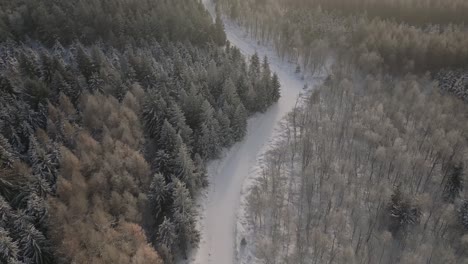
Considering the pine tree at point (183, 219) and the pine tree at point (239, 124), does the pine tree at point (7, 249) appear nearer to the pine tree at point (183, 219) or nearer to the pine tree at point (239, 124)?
the pine tree at point (183, 219)

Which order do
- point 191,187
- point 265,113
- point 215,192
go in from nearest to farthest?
point 191,187, point 215,192, point 265,113

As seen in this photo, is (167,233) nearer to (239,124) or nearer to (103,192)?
(103,192)

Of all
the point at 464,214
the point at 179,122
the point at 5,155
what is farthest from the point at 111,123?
the point at 464,214

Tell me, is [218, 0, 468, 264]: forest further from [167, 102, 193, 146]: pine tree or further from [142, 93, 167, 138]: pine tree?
[142, 93, 167, 138]: pine tree

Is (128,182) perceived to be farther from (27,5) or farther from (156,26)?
(27,5)

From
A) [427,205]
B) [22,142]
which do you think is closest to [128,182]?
[22,142]

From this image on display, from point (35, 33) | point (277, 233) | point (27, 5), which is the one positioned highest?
point (27, 5)

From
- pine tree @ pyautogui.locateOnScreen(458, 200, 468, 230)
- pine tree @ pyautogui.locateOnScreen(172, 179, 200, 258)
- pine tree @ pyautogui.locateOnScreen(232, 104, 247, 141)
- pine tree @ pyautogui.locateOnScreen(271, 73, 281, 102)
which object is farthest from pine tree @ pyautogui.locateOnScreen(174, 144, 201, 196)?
pine tree @ pyautogui.locateOnScreen(458, 200, 468, 230)
